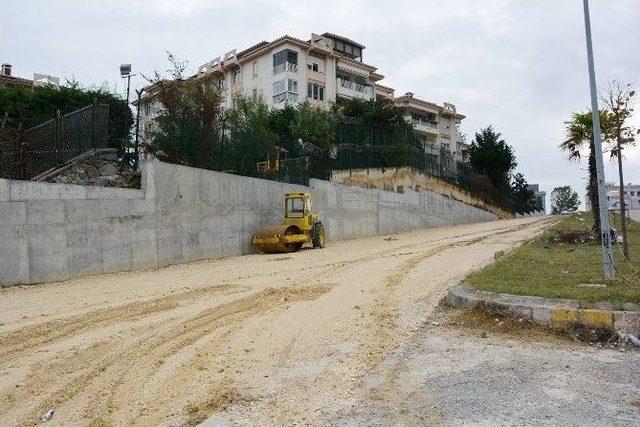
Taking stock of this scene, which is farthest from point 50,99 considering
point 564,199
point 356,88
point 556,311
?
point 564,199

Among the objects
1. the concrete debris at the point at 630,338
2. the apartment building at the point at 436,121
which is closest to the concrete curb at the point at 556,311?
the concrete debris at the point at 630,338

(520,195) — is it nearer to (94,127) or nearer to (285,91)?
(285,91)

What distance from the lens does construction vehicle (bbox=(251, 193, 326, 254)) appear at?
1966 cm

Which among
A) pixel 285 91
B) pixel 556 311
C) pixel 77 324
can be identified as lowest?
pixel 77 324

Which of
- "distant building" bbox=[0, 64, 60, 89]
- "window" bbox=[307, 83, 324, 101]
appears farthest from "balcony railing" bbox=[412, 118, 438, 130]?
"distant building" bbox=[0, 64, 60, 89]

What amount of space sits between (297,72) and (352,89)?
815 centimetres

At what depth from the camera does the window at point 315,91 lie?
49.1 m

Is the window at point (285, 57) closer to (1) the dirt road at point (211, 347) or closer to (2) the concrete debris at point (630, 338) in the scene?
(1) the dirt road at point (211, 347)

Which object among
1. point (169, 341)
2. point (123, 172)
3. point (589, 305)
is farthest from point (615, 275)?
point (123, 172)

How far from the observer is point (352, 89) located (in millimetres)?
54000

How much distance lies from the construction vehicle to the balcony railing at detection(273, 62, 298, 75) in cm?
2805

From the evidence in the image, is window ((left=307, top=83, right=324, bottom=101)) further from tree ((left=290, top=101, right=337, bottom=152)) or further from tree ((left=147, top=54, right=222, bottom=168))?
tree ((left=147, top=54, right=222, bottom=168))

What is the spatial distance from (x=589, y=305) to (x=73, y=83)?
119ft

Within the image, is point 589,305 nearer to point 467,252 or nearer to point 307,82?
point 467,252
